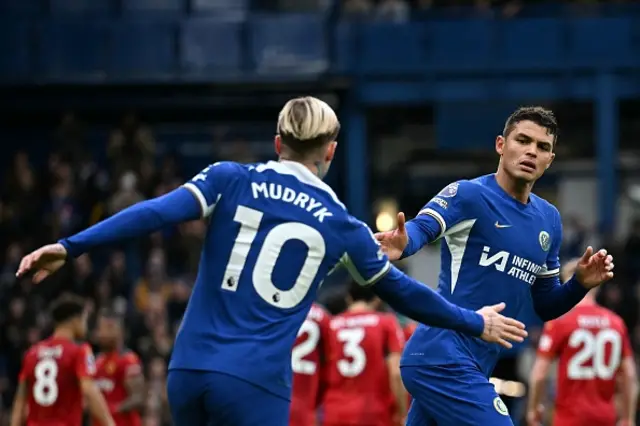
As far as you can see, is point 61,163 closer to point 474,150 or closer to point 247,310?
point 474,150

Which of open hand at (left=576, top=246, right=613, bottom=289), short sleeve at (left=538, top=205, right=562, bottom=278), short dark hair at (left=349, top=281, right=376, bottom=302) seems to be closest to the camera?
open hand at (left=576, top=246, right=613, bottom=289)

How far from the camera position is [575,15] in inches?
1077

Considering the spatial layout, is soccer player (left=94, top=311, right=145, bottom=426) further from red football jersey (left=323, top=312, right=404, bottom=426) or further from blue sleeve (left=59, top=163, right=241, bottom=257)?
blue sleeve (left=59, top=163, right=241, bottom=257)

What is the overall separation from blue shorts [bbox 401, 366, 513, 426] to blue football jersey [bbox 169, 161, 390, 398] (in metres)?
1.60

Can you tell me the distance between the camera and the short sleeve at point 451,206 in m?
7.80

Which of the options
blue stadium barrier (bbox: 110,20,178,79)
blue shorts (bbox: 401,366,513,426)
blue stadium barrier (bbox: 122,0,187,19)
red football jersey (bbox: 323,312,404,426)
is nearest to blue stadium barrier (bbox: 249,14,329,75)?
blue stadium barrier (bbox: 110,20,178,79)

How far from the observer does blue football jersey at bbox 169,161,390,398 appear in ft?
20.6

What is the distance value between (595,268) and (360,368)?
17.6ft

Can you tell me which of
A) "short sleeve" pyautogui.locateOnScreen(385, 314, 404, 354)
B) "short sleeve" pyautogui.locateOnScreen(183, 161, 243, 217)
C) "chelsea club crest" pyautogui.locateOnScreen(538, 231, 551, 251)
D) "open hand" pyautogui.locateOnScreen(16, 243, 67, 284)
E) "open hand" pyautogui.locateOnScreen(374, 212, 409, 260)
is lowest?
"short sleeve" pyautogui.locateOnScreen(385, 314, 404, 354)

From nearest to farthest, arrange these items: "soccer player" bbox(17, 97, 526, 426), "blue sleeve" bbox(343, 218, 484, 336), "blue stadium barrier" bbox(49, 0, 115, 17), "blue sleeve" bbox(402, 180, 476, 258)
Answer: "soccer player" bbox(17, 97, 526, 426) → "blue sleeve" bbox(343, 218, 484, 336) → "blue sleeve" bbox(402, 180, 476, 258) → "blue stadium barrier" bbox(49, 0, 115, 17)

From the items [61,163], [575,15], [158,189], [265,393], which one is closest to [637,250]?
[575,15]

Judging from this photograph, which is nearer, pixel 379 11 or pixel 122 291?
pixel 122 291

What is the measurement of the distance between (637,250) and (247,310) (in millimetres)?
18497

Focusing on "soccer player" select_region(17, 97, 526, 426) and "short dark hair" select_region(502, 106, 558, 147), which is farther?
"short dark hair" select_region(502, 106, 558, 147)
